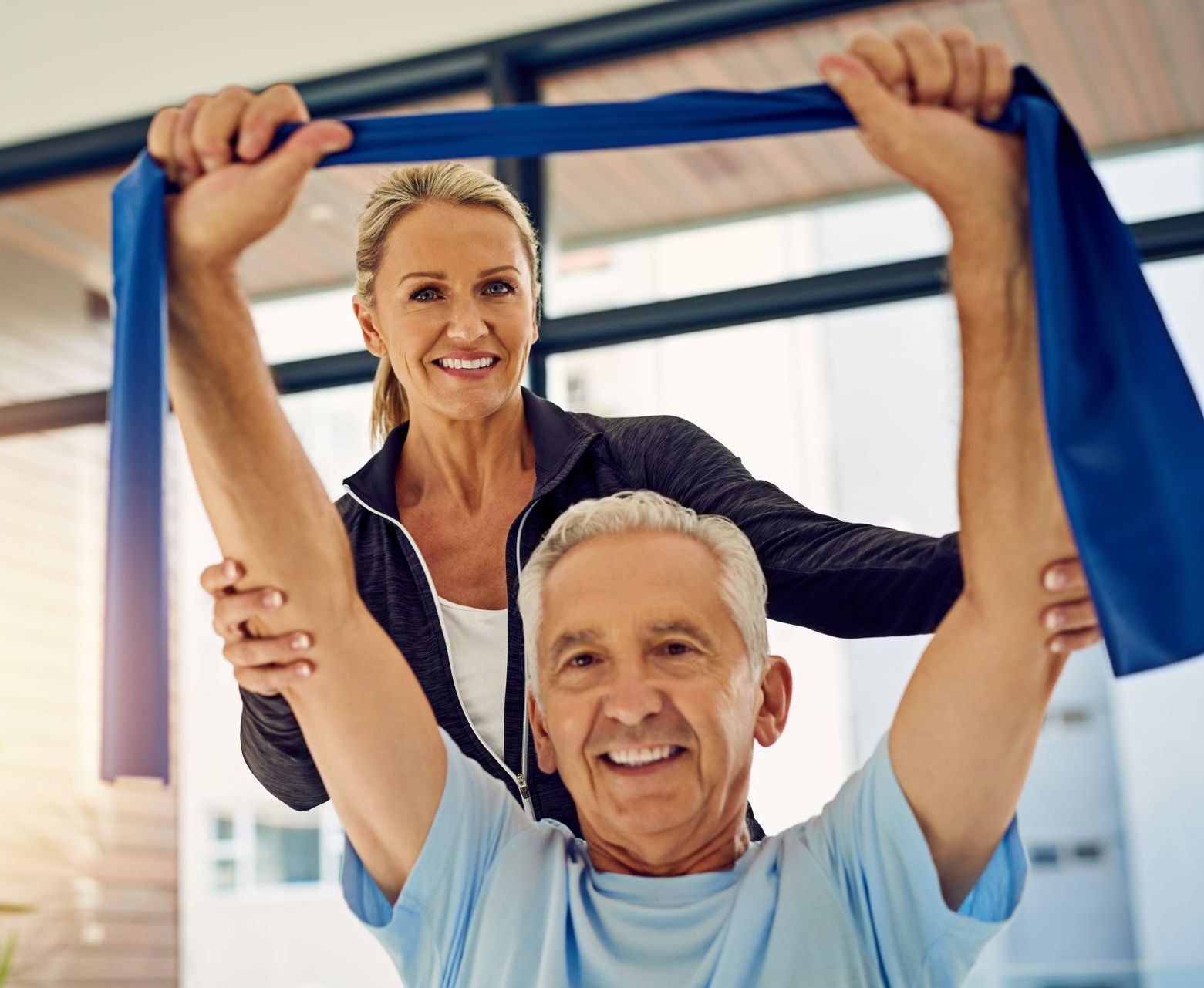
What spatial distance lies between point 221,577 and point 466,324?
0.63 m

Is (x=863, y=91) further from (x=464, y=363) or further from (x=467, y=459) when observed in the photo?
(x=467, y=459)

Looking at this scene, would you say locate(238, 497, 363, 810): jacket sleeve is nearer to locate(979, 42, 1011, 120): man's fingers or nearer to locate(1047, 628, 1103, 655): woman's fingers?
locate(1047, 628, 1103, 655): woman's fingers

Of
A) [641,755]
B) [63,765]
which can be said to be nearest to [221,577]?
[641,755]

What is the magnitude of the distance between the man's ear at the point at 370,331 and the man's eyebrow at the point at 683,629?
630mm

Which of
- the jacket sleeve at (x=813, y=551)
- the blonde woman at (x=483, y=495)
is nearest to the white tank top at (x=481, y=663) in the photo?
the blonde woman at (x=483, y=495)

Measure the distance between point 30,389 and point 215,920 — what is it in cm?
152

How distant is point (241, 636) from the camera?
1356 millimetres

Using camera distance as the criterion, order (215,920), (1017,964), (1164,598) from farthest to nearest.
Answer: (215,920) < (1017,964) < (1164,598)

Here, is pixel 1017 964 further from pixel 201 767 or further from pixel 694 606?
pixel 201 767

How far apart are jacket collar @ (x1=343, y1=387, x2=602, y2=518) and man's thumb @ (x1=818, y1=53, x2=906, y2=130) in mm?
740

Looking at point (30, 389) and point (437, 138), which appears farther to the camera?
point (30, 389)

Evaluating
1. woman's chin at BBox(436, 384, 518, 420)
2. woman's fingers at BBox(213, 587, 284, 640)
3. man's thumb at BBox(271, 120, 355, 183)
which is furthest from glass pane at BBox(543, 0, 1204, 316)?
woman's fingers at BBox(213, 587, 284, 640)

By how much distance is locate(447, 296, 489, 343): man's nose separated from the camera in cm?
186

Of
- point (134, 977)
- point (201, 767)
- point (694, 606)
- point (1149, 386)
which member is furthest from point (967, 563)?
point (134, 977)
